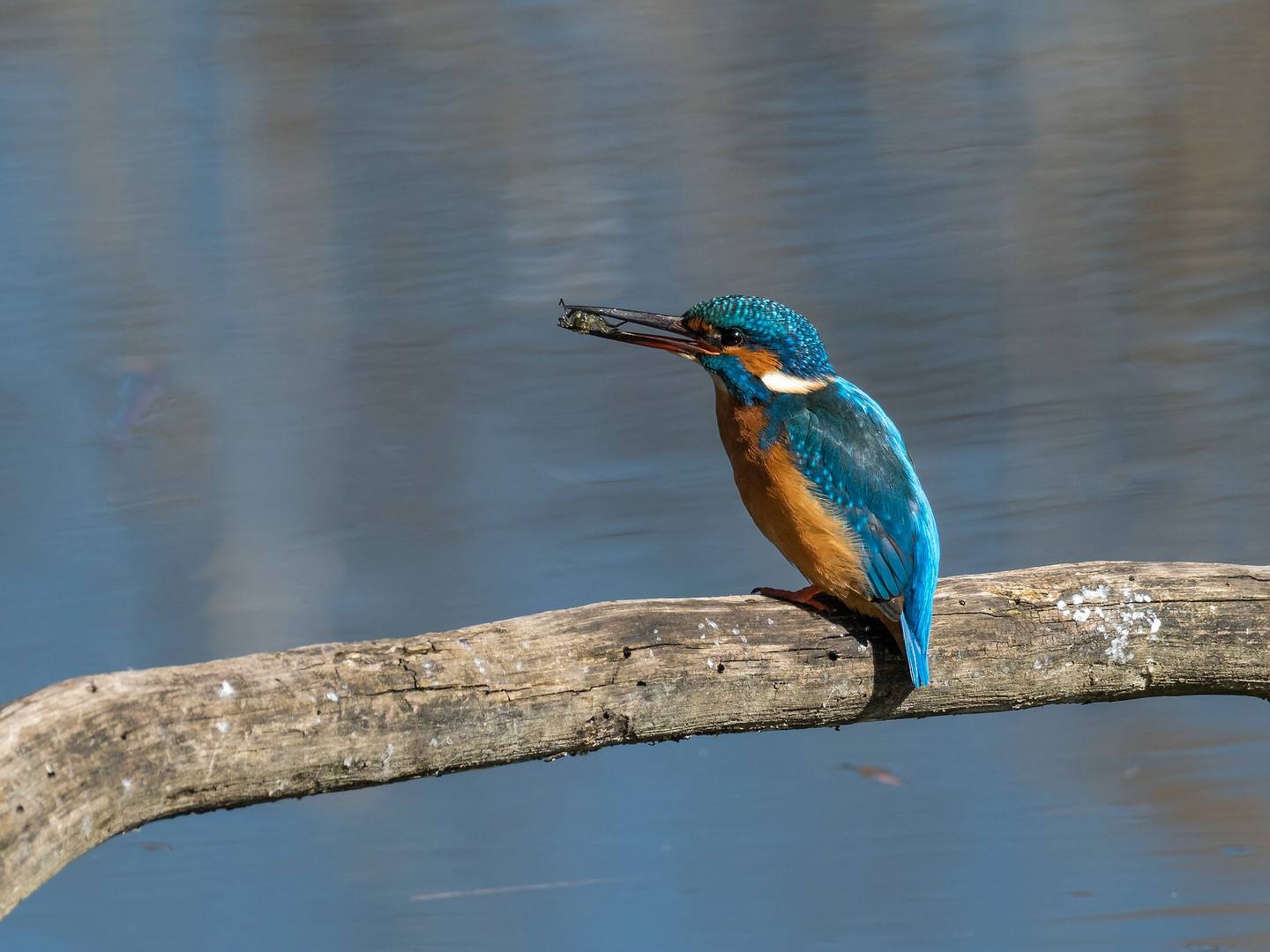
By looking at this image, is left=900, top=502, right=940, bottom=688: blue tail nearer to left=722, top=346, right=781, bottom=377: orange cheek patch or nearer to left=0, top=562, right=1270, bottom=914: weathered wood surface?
left=0, top=562, right=1270, bottom=914: weathered wood surface

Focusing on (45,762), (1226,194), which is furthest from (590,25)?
(45,762)

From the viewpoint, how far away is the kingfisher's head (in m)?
1.94

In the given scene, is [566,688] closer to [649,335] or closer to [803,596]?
[803,596]

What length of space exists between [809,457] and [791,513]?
0.25 feet

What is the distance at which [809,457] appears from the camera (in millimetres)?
1887

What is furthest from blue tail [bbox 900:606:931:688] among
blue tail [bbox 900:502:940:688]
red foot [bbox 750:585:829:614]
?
red foot [bbox 750:585:829:614]

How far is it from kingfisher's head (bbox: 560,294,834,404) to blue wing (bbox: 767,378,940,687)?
0.03 m

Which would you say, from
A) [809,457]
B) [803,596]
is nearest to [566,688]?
[803,596]

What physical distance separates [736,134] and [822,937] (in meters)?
3.37

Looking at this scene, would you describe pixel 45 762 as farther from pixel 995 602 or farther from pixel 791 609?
pixel 995 602

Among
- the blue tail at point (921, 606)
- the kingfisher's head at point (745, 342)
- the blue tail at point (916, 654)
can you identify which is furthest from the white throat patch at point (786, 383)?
the blue tail at point (916, 654)

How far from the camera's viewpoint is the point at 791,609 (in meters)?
1.77

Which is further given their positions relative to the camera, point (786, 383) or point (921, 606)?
point (786, 383)

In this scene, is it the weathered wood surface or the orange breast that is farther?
the orange breast
